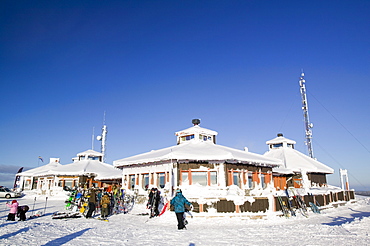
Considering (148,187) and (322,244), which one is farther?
(148,187)

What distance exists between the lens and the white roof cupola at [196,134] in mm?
25609

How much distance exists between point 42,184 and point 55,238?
31266 millimetres

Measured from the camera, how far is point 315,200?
62.7 feet

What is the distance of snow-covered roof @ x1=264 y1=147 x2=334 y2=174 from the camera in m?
30.9

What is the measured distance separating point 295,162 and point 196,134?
1485 cm

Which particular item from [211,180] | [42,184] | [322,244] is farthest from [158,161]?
[42,184]

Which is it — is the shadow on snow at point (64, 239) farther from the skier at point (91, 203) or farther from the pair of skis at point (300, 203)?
the pair of skis at point (300, 203)

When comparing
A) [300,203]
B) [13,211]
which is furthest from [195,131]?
[13,211]

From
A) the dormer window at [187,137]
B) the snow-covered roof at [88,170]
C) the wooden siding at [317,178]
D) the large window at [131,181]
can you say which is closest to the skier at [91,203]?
the large window at [131,181]

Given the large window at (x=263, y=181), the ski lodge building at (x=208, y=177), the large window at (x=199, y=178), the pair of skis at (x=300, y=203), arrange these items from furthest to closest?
1. the large window at (x=263, y=181)
2. the large window at (x=199, y=178)
3. the pair of skis at (x=300, y=203)
4. the ski lodge building at (x=208, y=177)

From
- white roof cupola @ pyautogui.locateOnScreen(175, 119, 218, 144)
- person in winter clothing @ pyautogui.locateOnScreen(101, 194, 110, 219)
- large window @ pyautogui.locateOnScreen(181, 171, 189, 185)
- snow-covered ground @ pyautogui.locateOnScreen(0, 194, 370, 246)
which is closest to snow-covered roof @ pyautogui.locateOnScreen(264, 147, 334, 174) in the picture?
white roof cupola @ pyautogui.locateOnScreen(175, 119, 218, 144)

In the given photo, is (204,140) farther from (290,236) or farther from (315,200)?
(290,236)

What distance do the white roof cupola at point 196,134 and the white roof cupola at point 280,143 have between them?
14907 mm

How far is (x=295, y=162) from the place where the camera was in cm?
3275
